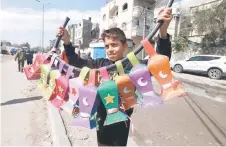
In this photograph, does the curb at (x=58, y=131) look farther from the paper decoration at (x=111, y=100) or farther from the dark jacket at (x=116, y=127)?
the paper decoration at (x=111, y=100)

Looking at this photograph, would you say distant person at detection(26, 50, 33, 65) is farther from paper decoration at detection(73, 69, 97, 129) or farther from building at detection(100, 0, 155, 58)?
paper decoration at detection(73, 69, 97, 129)

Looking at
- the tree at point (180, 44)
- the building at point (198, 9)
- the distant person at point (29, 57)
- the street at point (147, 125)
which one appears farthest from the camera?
Answer: the tree at point (180, 44)

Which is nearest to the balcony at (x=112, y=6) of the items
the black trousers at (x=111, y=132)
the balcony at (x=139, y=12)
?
the balcony at (x=139, y=12)

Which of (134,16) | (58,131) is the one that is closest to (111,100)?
(58,131)

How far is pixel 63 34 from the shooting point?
7.34 feet

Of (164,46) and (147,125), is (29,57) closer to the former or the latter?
(147,125)

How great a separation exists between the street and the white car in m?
7.87

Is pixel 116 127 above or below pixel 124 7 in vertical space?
below

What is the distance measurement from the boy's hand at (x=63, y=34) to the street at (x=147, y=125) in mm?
2276

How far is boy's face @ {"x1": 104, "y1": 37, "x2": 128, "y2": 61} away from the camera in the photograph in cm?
189

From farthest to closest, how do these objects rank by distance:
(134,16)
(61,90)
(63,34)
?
(134,16) → (63,34) → (61,90)

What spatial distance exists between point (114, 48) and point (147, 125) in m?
3.51

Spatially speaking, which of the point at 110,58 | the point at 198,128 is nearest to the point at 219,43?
the point at 198,128

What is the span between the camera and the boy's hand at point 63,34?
2213mm
